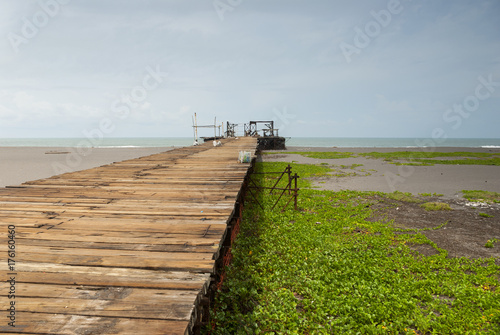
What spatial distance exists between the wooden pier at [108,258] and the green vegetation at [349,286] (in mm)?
1752

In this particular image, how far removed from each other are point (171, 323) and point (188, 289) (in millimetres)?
424

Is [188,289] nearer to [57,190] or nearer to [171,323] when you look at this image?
[171,323]

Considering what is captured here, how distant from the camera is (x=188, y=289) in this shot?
2420 mm

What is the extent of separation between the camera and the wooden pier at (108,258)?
6.74 ft

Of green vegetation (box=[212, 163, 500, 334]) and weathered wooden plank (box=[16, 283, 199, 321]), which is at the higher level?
weathered wooden plank (box=[16, 283, 199, 321])

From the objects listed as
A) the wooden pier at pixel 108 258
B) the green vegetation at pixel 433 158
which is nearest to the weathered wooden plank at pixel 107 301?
the wooden pier at pixel 108 258

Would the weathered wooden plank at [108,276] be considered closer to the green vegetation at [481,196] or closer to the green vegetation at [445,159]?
the green vegetation at [481,196]

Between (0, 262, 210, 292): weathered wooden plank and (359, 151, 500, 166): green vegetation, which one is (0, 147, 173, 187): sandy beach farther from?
(359, 151, 500, 166): green vegetation

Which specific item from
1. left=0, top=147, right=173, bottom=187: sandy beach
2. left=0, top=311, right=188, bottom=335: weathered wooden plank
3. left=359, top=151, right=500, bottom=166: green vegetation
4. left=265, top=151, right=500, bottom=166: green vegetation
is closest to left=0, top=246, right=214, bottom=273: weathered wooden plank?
left=0, top=311, right=188, bottom=335: weathered wooden plank

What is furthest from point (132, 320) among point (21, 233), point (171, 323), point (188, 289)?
point (21, 233)

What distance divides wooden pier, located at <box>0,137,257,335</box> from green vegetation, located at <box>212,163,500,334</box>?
1.75m

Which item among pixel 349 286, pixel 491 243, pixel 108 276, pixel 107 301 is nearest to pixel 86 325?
pixel 107 301

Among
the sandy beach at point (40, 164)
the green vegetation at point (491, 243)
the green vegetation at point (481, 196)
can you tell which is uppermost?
the sandy beach at point (40, 164)

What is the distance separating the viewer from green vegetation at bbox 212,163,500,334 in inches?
172
